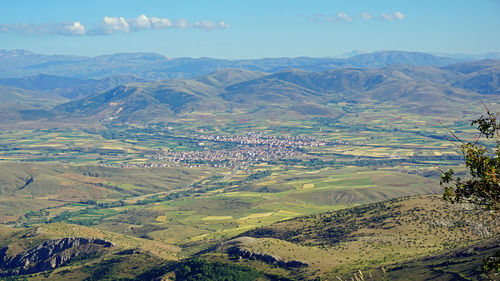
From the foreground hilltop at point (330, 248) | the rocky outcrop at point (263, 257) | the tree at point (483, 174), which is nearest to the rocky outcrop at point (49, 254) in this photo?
the foreground hilltop at point (330, 248)

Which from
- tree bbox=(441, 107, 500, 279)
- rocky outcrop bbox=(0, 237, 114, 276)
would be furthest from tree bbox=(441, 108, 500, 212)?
rocky outcrop bbox=(0, 237, 114, 276)

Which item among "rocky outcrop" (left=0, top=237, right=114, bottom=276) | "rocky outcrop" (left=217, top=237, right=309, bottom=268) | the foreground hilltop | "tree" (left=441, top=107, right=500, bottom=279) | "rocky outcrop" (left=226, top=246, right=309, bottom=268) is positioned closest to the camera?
"tree" (left=441, top=107, right=500, bottom=279)

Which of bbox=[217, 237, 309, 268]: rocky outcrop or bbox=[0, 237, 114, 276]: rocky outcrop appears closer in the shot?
bbox=[217, 237, 309, 268]: rocky outcrop

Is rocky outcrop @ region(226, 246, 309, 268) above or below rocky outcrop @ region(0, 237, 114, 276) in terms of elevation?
above

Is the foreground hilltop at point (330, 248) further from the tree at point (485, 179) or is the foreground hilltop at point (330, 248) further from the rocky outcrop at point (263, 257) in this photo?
the tree at point (485, 179)

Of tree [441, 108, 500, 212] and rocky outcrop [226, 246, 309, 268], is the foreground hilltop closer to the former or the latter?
rocky outcrop [226, 246, 309, 268]

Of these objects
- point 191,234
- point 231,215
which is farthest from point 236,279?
point 231,215

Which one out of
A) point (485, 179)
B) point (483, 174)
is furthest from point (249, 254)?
point (485, 179)

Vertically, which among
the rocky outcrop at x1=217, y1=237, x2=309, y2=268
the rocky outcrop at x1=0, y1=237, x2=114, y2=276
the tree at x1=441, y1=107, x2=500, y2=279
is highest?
the tree at x1=441, y1=107, x2=500, y2=279

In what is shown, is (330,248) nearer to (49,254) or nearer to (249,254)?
(249,254)

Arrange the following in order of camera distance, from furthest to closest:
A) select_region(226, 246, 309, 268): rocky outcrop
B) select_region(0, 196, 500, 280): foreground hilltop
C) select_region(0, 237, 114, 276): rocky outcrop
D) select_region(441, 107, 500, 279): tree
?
select_region(0, 237, 114, 276): rocky outcrop
select_region(226, 246, 309, 268): rocky outcrop
select_region(0, 196, 500, 280): foreground hilltop
select_region(441, 107, 500, 279): tree
